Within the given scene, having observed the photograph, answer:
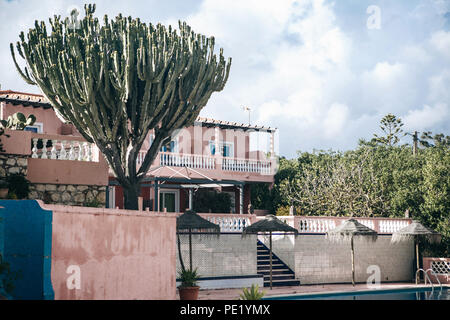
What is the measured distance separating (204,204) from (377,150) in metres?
11.8

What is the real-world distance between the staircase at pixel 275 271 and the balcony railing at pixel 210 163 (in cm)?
615

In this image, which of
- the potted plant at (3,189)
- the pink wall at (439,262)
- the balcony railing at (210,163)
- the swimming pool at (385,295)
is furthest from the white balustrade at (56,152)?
the pink wall at (439,262)

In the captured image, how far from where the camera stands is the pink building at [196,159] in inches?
1154

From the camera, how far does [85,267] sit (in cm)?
1415

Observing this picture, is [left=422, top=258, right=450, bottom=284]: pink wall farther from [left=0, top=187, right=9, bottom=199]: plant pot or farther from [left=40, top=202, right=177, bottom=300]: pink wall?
[left=0, top=187, right=9, bottom=199]: plant pot

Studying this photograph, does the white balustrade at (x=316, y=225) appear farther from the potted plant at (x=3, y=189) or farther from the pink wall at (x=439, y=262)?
the potted plant at (x=3, y=189)

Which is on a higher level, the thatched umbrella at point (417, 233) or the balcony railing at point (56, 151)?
the balcony railing at point (56, 151)

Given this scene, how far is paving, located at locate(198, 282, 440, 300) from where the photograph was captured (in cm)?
2166

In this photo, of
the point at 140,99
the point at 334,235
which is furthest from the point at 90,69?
the point at 334,235

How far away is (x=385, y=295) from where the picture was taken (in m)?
24.2

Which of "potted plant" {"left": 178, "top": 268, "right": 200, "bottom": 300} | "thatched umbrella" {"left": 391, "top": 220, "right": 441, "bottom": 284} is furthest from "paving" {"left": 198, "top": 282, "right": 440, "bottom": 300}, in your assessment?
"thatched umbrella" {"left": 391, "top": 220, "right": 441, "bottom": 284}

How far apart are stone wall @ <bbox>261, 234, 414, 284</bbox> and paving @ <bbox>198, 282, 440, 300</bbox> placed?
26.8 inches
